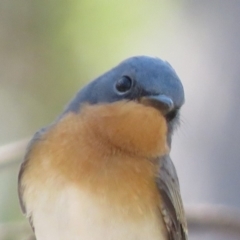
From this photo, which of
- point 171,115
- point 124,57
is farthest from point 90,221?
point 124,57

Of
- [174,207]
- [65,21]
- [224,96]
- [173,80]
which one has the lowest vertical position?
[174,207]

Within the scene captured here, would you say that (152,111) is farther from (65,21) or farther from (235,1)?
(235,1)

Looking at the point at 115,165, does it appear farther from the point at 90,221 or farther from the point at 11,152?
the point at 11,152

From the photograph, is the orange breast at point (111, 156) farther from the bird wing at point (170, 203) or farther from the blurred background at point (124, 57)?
the blurred background at point (124, 57)

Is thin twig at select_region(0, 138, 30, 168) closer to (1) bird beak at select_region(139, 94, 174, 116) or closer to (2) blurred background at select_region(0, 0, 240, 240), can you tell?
(2) blurred background at select_region(0, 0, 240, 240)

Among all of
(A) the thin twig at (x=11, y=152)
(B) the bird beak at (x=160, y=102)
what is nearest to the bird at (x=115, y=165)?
(B) the bird beak at (x=160, y=102)

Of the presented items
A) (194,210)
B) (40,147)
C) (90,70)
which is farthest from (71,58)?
(194,210)
